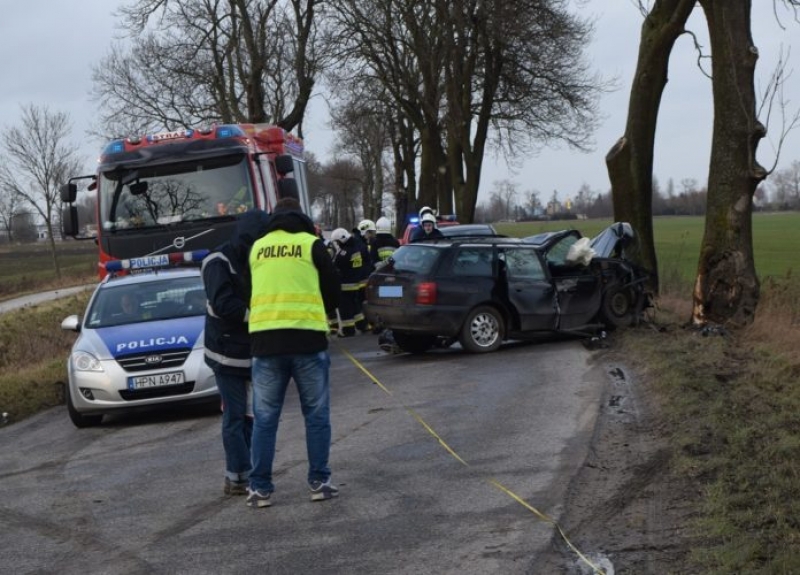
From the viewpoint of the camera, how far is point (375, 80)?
4016 centimetres

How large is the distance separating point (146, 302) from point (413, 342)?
4.31 metres

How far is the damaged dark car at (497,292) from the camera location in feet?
49.0

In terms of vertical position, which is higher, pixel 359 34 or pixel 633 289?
pixel 359 34

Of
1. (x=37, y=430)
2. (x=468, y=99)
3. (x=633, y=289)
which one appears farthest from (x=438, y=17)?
(x=37, y=430)

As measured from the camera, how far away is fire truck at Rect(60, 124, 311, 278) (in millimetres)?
16000

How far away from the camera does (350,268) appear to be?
18.8 meters

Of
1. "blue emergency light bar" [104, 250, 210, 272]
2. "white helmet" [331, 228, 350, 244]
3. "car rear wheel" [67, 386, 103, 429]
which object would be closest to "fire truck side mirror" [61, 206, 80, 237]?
"blue emergency light bar" [104, 250, 210, 272]

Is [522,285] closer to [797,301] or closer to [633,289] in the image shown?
[633,289]

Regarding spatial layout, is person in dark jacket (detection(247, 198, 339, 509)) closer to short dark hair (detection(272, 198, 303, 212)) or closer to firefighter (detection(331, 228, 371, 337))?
short dark hair (detection(272, 198, 303, 212))

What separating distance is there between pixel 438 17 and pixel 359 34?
301 centimetres

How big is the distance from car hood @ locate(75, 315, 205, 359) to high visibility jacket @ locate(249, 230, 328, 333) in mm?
4563

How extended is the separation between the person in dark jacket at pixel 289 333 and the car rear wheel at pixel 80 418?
4.81m

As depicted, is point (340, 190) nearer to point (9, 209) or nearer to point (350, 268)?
point (9, 209)

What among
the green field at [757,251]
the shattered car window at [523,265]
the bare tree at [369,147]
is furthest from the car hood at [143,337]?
the bare tree at [369,147]
